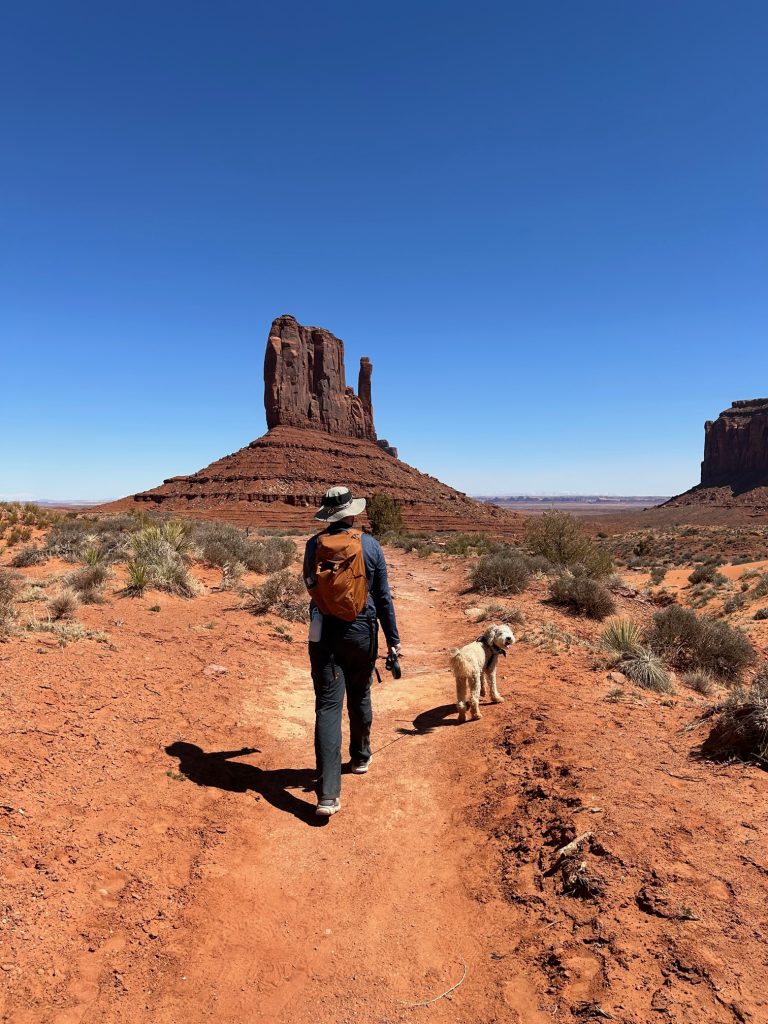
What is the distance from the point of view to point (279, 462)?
76.0m

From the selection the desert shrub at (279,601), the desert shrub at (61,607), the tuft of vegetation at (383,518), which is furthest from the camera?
the tuft of vegetation at (383,518)

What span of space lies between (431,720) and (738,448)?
444 ft

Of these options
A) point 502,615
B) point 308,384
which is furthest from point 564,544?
point 308,384

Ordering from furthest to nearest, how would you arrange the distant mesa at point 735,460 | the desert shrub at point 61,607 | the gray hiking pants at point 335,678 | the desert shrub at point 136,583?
the distant mesa at point 735,460
the desert shrub at point 136,583
the desert shrub at point 61,607
the gray hiking pants at point 335,678

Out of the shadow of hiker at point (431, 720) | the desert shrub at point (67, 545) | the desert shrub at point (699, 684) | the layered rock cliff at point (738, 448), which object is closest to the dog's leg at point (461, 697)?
the shadow of hiker at point (431, 720)

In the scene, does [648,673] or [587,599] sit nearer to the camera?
[648,673]

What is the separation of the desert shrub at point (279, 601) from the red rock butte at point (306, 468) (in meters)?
44.1

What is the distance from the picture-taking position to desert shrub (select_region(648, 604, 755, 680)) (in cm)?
846

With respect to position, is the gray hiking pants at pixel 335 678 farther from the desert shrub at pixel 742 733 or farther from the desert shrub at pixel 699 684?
the desert shrub at pixel 699 684

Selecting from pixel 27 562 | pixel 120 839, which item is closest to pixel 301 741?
pixel 120 839

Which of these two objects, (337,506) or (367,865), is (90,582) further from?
(367,865)

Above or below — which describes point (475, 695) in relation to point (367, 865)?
above

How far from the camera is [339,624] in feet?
14.4

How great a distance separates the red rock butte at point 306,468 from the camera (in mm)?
66312
